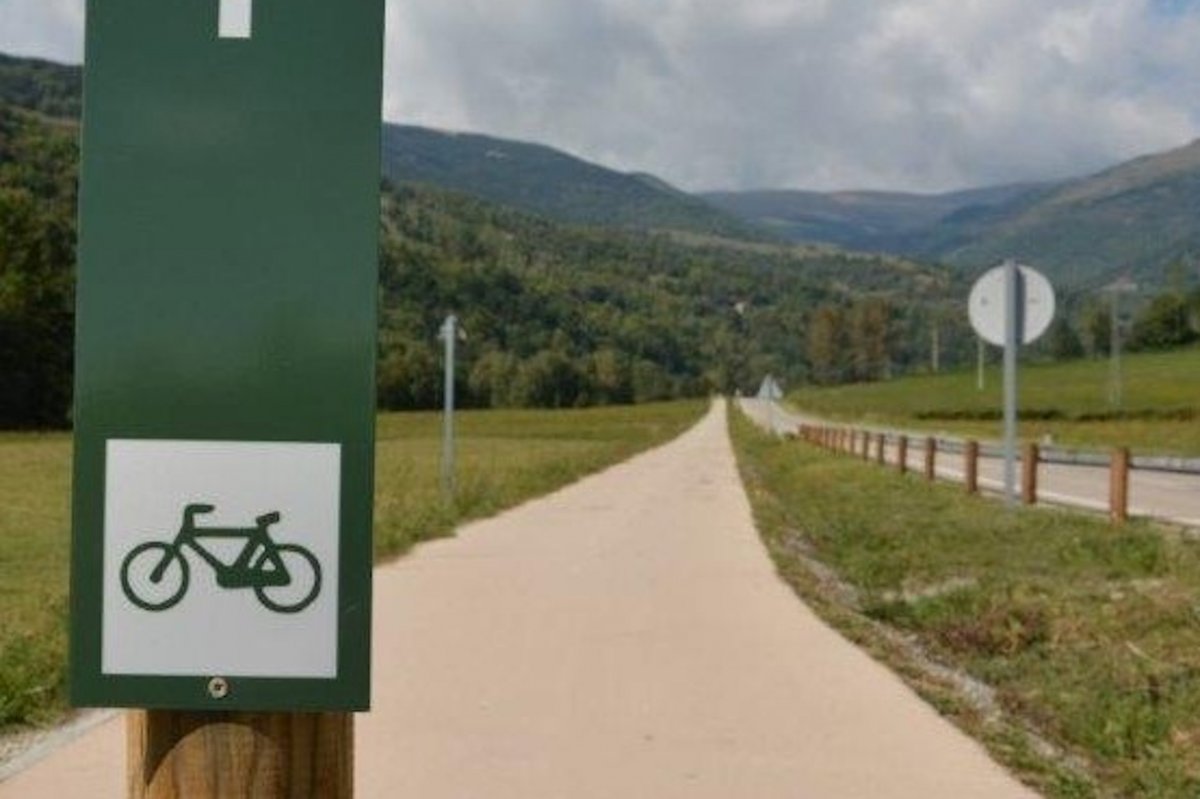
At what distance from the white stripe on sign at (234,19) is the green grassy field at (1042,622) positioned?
407 centimetres

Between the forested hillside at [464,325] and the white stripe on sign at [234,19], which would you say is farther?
the forested hillside at [464,325]

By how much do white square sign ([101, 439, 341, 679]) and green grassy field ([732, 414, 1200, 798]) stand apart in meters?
3.80

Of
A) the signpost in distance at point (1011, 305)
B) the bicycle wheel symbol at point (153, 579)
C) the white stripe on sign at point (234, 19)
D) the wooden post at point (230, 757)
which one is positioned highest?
the signpost in distance at point (1011, 305)

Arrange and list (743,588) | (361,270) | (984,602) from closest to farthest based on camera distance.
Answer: (361,270) → (984,602) → (743,588)

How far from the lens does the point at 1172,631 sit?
8766 mm

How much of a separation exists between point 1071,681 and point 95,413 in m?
6.42

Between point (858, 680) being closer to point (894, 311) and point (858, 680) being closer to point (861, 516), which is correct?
point (861, 516)

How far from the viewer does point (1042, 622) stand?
9.41 metres

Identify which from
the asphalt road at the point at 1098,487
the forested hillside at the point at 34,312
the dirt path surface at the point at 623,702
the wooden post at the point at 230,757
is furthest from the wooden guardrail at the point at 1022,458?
the forested hillside at the point at 34,312

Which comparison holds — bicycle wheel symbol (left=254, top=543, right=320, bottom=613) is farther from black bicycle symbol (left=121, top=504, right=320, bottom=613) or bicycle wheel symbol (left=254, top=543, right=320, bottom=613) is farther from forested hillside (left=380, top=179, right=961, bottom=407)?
forested hillside (left=380, top=179, right=961, bottom=407)

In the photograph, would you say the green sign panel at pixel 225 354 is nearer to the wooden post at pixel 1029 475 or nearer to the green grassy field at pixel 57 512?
the green grassy field at pixel 57 512

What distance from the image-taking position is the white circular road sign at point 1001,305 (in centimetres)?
1416

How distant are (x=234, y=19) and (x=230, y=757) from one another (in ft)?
3.02

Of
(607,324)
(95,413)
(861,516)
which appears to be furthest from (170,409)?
(607,324)
